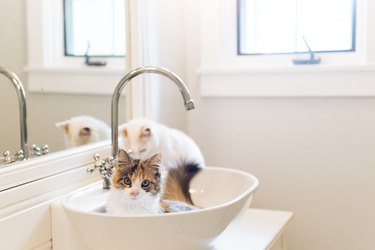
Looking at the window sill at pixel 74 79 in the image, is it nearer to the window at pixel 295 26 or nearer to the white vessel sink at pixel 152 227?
the white vessel sink at pixel 152 227

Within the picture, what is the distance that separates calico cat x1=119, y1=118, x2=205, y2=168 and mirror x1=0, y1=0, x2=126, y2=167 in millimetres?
93

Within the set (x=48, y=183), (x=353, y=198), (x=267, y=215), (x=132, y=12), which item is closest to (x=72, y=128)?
(x=48, y=183)

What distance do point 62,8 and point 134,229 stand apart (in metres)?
0.69

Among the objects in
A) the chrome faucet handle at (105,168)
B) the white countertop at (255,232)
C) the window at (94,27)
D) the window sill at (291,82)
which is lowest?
the white countertop at (255,232)

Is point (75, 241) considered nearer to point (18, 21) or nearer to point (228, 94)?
point (18, 21)

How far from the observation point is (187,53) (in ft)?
6.76

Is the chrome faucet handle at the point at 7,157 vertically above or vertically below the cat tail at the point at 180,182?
above

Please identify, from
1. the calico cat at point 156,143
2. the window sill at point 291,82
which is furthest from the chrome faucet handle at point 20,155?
the window sill at point 291,82

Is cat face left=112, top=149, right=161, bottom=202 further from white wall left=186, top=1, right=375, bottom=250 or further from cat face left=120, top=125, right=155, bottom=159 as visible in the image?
white wall left=186, top=1, right=375, bottom=250

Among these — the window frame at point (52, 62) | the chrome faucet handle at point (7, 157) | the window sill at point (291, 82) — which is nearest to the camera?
the chrome faucet handle at point (7, 157)

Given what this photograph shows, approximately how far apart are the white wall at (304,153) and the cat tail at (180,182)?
1.45ft

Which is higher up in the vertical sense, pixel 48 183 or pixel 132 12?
pixel 132 12

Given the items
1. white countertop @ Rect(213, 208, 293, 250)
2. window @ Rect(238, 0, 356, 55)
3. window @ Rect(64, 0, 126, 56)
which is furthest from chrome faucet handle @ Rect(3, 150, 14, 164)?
window @ Rect(238, 0, 356, 55)

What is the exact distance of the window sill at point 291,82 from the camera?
180cm
